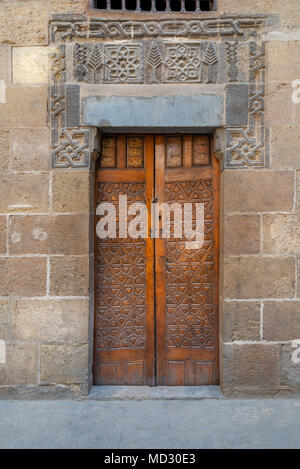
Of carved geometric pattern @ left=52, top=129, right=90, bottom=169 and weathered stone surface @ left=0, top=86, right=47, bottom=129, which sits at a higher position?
weathered stone surface @ left=0, top=86, right=47, bottom=129

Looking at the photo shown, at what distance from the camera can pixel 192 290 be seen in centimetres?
336

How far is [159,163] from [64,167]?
2.86 feet

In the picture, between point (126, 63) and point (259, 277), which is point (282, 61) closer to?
point (126, 63)

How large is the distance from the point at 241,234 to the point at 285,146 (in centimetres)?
87

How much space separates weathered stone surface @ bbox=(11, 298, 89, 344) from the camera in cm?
319

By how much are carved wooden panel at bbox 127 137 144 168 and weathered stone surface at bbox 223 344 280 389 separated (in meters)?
1.85

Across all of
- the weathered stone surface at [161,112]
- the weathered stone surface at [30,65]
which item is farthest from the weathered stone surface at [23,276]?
the weathered stone surface at [30,65]

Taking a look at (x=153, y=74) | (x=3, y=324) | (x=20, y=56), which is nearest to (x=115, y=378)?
(x=3, y=324)

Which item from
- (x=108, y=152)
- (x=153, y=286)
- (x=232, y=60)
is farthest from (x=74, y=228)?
(x=232, y=60)

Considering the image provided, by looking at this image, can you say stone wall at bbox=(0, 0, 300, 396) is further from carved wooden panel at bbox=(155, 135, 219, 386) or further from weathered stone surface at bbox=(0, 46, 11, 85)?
carved wooden panel at bbox=(155, 135, 219, 386)

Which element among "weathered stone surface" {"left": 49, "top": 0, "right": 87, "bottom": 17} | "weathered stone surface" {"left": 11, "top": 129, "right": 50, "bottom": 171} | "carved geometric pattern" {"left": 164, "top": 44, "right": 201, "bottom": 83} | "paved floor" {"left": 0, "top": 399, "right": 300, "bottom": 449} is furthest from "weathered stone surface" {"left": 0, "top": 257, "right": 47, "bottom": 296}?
"weathered stone surface" {"left": 49, "top": 0, "right": 87, "bottom": 17}

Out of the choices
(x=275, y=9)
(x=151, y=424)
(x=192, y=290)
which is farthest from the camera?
(x=192, y=290)

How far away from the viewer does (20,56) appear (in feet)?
10.5

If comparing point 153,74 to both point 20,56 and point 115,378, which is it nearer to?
point 20,56
